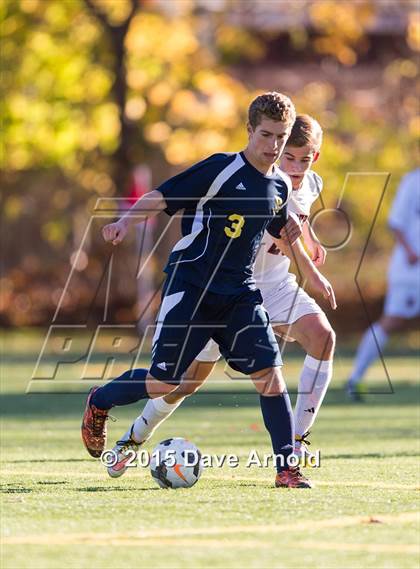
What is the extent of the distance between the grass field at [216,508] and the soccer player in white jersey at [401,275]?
2.11 metres

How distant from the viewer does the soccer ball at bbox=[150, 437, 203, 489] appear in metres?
6.54

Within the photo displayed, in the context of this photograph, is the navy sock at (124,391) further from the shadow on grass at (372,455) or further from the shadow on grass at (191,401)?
the shadow on grass at (191,401)

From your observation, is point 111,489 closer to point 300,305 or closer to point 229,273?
point 229,273

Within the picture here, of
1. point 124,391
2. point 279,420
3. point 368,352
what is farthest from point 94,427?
point 368,352

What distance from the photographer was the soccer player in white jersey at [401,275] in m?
12.1

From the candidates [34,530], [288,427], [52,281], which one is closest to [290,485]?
[288,427]

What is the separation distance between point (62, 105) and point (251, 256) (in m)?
18.7

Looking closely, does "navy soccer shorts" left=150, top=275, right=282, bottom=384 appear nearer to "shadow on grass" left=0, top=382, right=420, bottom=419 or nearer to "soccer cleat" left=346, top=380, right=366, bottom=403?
"shadow on grass" left=0, top=382, right=420, bottom=419

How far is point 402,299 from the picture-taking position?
12.3m

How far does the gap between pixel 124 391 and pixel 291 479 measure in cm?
99

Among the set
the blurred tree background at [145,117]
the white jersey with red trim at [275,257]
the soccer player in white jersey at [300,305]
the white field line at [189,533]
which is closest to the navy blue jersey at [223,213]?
the soccer player in white jersey at [300,305]

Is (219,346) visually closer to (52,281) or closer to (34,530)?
(34,530)

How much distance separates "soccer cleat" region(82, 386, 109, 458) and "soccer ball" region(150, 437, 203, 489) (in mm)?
455

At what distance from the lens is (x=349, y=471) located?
732 cm
